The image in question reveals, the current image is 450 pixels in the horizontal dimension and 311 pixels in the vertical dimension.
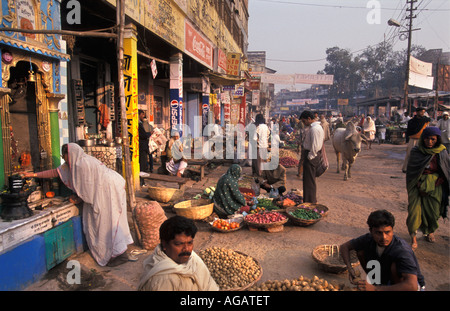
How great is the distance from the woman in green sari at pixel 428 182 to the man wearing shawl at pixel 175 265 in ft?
12.2

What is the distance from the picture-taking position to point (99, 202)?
160 inches

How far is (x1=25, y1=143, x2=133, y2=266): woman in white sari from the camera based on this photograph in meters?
4.03

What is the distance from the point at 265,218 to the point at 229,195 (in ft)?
2.79

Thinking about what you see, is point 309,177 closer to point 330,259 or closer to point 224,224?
point 224,224

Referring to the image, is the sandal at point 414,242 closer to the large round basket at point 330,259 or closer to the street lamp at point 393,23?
the large round basket at point 330,259

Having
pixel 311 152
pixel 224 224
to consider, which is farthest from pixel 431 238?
pixel 224 224

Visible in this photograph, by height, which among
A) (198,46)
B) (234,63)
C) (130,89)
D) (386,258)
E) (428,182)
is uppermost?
(234,63)

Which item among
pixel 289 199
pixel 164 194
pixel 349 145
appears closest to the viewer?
pixel 289 199

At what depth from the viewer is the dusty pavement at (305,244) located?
368 cm

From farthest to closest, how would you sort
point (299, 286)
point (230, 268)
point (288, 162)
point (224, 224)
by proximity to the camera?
1. point (288, 162)
2. point (224, 224)
3. point (230, 268)
4. point (299, 286)
